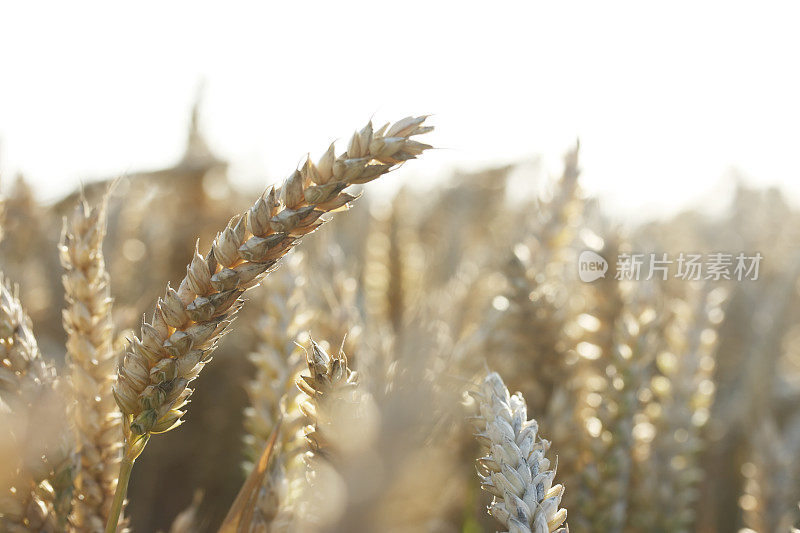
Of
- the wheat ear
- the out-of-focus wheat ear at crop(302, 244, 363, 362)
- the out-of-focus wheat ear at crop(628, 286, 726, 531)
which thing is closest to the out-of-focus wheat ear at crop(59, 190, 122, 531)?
the wheat ear

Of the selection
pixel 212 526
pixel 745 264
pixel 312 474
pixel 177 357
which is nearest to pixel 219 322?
pixel 177 357

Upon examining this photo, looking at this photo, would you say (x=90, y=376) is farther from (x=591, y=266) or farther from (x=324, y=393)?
(x=591, y=266)

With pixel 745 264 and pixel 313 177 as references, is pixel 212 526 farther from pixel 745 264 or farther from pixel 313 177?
pixel 745 264

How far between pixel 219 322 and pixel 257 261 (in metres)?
0.06

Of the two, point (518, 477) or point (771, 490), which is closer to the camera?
point (518, 477)

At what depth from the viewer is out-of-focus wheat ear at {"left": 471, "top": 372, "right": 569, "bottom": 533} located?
0.45 metres

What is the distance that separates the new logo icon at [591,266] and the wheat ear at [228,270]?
70 centimetres

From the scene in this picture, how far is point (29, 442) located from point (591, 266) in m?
0.89

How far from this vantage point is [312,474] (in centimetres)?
49

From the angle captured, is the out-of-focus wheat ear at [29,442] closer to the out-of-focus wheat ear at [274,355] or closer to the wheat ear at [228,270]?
the wheat ear at [228,270]

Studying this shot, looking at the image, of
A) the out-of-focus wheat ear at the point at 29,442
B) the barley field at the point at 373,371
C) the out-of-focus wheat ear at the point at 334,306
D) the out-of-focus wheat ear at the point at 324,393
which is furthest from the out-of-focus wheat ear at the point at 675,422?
the out-of-focus wheat ear at the point at 29,442

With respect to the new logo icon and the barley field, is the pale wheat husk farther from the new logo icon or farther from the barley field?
the new logo icon

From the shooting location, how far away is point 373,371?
779mm

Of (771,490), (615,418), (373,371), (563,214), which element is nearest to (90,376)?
(373,371)
